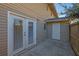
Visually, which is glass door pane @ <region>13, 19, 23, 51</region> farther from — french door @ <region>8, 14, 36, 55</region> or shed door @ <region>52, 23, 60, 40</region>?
shed door @ <region>52, 23, 60, 40</region>

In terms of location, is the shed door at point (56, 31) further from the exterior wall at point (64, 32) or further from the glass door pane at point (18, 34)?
the glass door pane at point (18, 34)

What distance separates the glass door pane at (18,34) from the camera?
569 centimetres

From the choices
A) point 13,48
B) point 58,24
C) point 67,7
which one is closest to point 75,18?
point 67,7

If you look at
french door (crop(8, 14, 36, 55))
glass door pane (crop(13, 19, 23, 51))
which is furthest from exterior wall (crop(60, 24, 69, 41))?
glass door pane (crop(13, 19, 23, 51))

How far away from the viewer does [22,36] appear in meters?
6.50

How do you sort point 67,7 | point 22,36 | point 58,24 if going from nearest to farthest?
point 67,7, point 22,36, point 58,24

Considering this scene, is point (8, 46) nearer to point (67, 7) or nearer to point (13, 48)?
point (13, 48)

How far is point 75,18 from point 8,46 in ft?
8.92

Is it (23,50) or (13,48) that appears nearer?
(13,48)

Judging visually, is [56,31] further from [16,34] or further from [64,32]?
[16,34]

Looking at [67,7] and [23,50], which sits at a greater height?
[67,7]

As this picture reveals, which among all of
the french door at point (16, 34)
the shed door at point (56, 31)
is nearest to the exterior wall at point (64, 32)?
the shed door at point (56, 31)

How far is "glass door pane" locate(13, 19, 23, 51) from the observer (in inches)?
224

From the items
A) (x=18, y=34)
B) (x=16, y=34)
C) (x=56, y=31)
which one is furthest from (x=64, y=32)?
(x=16, y=34)
